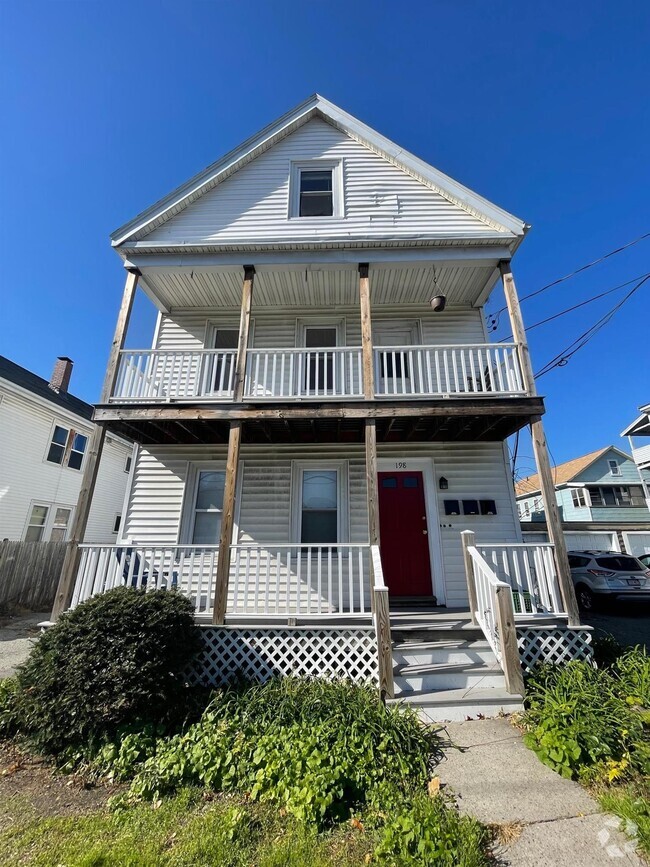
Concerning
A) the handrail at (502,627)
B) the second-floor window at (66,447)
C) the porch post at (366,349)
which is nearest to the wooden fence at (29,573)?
the second-floor window at (66,447)

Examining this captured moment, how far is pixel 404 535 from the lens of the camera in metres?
7.22

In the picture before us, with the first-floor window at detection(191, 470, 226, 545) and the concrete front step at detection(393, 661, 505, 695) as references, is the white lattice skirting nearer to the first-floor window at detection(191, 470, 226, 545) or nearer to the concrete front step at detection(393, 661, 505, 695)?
the concrete front step at detection(393, 661, 505, 695)

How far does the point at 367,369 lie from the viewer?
6.21 m

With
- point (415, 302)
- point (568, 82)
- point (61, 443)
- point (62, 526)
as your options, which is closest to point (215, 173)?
point (415, 302)

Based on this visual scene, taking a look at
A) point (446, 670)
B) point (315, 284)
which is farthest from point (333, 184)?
point (446, 670)

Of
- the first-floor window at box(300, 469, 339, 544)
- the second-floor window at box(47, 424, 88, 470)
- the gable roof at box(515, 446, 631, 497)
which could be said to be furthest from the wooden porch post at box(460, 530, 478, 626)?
the gable roof at box(515, 446, 631, 497)

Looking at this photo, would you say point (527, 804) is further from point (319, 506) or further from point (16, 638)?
point (16, 638)

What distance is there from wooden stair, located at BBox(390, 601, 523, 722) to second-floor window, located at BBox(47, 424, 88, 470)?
1379 cm

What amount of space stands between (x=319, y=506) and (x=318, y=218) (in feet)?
19.6

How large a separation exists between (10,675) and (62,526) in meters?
9.56

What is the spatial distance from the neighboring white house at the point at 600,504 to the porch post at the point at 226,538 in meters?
14.4

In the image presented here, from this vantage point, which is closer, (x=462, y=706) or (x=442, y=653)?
(x=462, y=706)

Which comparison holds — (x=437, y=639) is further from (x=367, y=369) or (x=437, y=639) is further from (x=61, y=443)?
(x=61, y=443)

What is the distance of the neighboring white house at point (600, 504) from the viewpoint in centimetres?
1689
